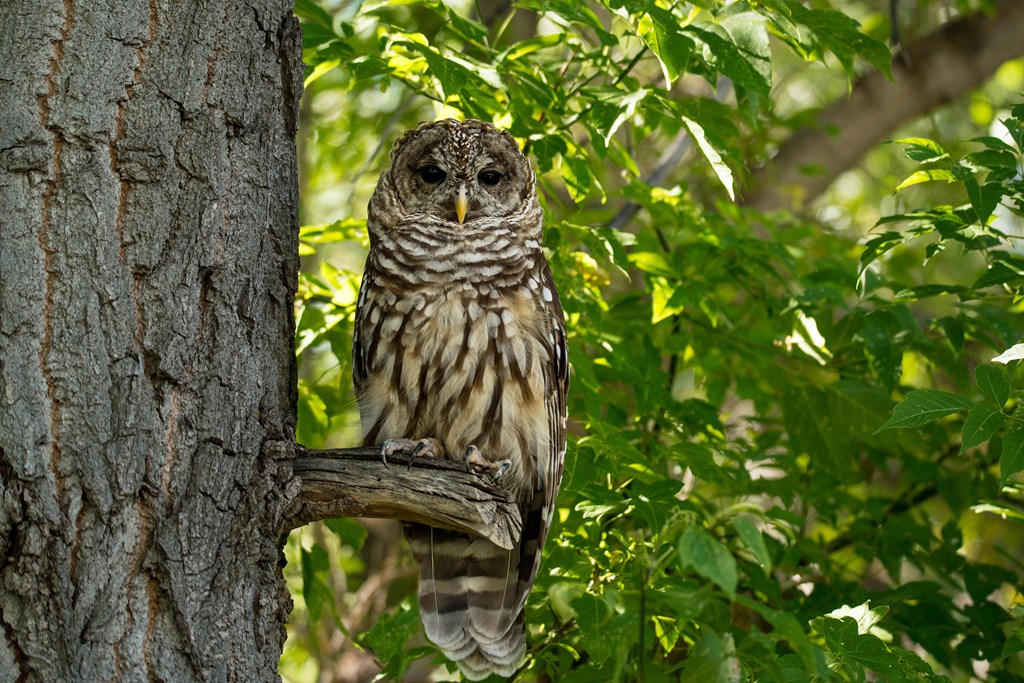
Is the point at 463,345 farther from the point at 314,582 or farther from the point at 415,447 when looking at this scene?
the point at 314,582

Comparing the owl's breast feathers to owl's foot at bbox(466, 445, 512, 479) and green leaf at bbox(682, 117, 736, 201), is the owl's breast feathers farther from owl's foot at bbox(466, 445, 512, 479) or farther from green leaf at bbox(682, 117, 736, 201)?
green leaf at bbox(682, 117, 736, 201)

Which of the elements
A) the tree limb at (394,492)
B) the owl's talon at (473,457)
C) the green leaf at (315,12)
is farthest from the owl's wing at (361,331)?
the green leaf at (315,12)

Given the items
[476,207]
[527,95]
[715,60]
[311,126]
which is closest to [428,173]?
[476,207]

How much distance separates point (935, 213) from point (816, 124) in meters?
2.45

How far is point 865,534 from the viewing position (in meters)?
3.75

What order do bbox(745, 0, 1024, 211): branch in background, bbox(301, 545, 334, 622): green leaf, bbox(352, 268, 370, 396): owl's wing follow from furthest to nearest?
1. bbox(745, 0, 1024, 211): branch in background
2. bbox(301, 545, 334, 622): green leaf
3. bbox(352, 268, 370, 396): owl's wing

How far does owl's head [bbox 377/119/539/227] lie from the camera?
3154 mm

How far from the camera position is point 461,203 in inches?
123

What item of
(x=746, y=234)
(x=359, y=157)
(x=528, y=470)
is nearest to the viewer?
(x=528, y=470)

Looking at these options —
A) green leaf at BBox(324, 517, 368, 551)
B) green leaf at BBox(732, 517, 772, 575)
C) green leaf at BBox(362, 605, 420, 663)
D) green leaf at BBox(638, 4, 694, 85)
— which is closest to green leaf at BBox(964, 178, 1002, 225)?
green leaf at BBox(638, 4, 694, 85)

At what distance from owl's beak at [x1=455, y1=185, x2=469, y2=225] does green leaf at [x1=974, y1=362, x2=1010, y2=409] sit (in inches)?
59.6

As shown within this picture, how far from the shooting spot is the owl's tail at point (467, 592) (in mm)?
2955

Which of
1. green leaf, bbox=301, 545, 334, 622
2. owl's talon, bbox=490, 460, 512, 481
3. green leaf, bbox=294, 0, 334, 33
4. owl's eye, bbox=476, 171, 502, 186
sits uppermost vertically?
green leaf, bbox=294, 0, 334, 33

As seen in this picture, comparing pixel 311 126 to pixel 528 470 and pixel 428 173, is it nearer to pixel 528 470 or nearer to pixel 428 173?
pixel 428 173
